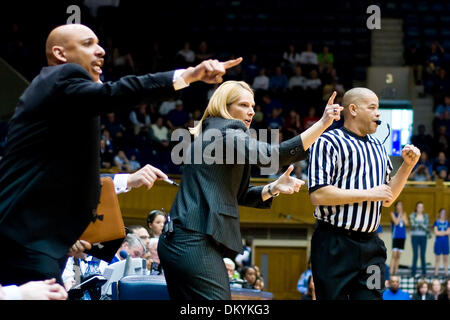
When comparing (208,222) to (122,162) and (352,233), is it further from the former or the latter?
(122,162)

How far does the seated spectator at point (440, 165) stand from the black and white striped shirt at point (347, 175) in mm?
12265

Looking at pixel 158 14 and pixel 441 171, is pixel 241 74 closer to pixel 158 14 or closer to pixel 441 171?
pixel 158 14

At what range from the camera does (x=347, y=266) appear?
4191mm

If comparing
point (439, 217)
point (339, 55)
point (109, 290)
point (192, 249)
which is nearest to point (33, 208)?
point (192, 249)

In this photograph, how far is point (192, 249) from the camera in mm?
3426

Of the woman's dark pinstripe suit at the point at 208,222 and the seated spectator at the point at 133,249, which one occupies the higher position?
Result: the woman's dark pinstripe suit at the point at 208,222

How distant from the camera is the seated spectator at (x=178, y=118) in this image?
15688 millimetres

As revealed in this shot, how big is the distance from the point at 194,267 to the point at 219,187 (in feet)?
1.25

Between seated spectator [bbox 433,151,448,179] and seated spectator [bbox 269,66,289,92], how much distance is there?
3.64 metres

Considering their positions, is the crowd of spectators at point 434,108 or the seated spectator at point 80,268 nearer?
the seated spectator at point 80,268

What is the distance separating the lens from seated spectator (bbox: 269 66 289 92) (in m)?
17.2

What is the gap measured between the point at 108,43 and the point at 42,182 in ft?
48.1

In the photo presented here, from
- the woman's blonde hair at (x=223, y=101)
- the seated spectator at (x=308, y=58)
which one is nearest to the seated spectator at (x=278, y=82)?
the seated spectator at (x=308, y=58)

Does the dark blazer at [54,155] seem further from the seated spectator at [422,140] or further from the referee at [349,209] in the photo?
the seated spectator at [422,140]
